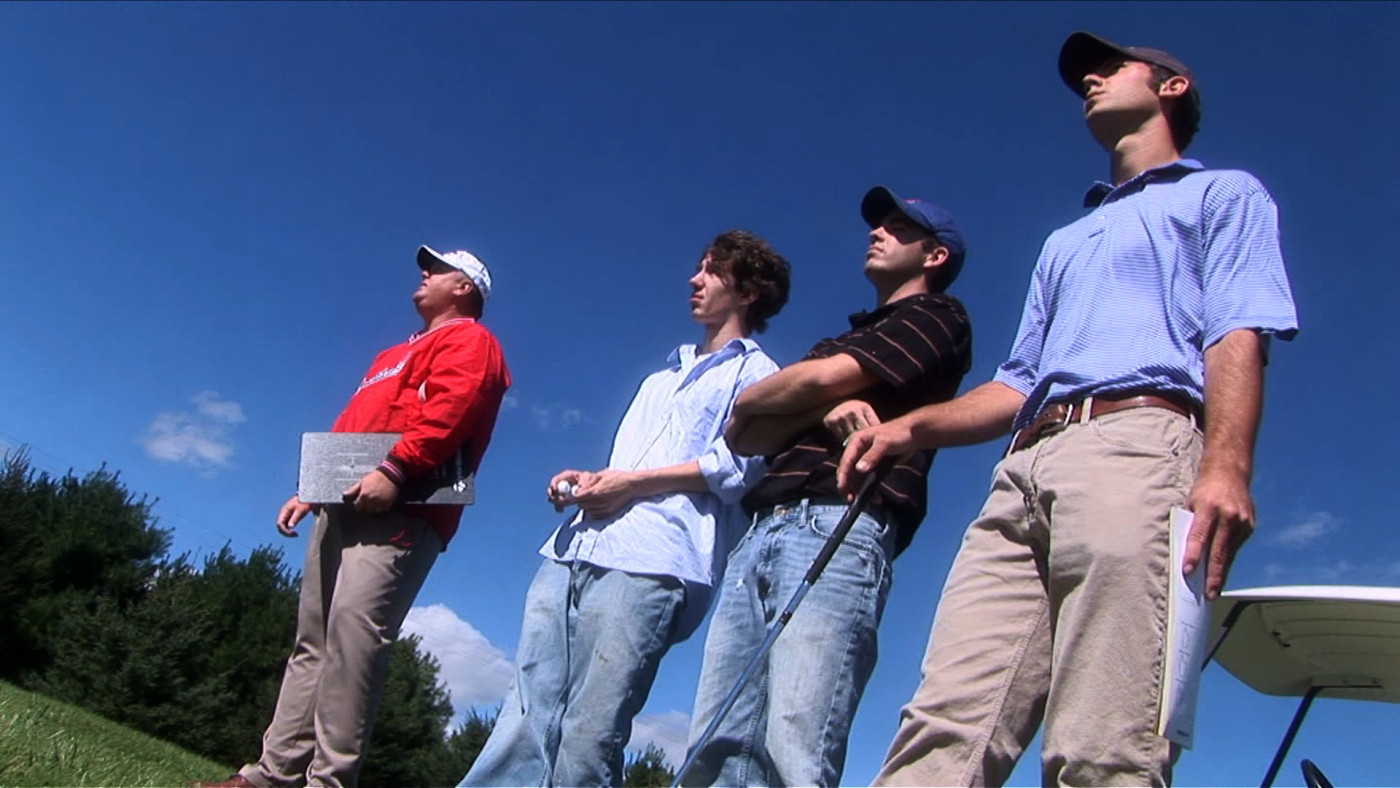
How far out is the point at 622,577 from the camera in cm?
331

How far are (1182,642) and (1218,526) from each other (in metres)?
0.20

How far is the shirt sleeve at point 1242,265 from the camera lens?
2049 millimetres

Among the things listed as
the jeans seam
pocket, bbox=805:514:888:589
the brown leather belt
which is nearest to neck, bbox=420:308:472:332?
pocket, bbox=805:514:888:589

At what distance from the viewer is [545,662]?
3381 mm

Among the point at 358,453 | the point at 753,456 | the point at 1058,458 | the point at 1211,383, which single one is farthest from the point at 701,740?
the point at 358,453

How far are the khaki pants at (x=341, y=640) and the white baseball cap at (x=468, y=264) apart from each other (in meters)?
1.15

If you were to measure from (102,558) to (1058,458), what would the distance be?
39557 millimetres

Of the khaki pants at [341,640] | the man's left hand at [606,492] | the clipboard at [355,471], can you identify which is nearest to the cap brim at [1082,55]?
the man's left hand at [606,492]

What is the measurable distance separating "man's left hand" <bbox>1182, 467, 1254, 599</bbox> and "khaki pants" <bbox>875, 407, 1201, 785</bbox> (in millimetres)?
62

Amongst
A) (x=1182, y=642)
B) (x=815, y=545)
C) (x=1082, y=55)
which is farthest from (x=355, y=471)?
(x=1182, y=642)

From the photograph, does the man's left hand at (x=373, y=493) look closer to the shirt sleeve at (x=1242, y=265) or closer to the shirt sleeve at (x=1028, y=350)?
the shirt sleeve at (x=1028, y=350)

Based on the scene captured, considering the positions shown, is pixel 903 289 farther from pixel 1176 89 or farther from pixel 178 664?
pixel 178 664

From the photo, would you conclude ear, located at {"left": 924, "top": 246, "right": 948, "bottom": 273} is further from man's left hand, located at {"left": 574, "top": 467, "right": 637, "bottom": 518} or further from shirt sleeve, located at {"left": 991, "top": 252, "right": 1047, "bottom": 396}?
man's left hand, located at {"left": 574, "top": 467, "right": 637, "bottom": 518}

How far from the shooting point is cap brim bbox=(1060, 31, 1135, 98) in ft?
8.91
